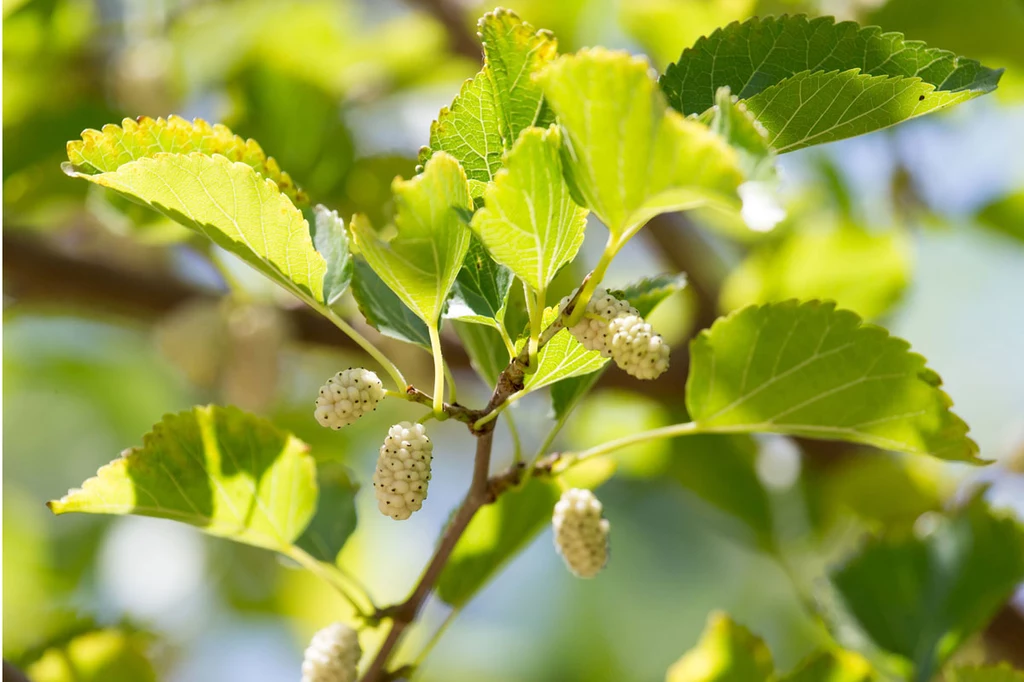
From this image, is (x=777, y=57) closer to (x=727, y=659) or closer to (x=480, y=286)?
(x=480, y=286)

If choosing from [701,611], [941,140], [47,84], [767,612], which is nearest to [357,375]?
[47,84]

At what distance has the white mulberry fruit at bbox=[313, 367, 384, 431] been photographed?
453 millimetres

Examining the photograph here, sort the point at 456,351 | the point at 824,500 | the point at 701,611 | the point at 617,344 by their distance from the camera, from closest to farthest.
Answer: the point at 617,344 < the point at 456,351 < the point at 824,500 < the point at 701,611

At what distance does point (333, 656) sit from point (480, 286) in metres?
0.24

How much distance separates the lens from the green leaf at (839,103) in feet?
1.43

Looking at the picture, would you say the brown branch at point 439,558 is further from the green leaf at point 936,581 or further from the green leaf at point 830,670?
the green leaf at point 936,581

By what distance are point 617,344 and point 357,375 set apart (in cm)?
13

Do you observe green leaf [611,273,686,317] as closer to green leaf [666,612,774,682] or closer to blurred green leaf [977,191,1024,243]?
green leaf [666,612,774,682]

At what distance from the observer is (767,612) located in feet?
6.77

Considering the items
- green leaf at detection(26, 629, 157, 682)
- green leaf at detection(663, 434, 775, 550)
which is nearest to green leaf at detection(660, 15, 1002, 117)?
green leaf at detection(26, 629, 157, 682)

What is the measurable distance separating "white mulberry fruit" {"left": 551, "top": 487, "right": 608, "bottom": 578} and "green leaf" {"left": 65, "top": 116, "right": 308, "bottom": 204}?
0.23 metres

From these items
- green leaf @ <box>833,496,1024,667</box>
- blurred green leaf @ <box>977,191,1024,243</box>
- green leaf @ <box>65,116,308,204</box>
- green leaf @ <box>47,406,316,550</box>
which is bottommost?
green leaf @ <box>833,496,1024,667</box>

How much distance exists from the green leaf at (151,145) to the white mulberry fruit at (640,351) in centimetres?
20

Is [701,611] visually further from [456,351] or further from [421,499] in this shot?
[421,499]
